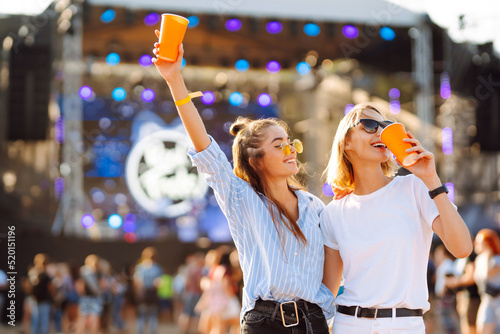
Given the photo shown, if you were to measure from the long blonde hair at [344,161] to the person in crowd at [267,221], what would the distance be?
142 millimetres

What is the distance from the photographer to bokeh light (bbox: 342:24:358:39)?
14.8 metres

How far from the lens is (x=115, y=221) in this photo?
55.0 ft

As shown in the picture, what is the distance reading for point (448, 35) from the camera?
13281mm

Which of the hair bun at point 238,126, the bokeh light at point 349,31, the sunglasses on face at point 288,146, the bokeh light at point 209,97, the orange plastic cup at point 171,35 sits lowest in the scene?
the sunglasses on face at point 288,146

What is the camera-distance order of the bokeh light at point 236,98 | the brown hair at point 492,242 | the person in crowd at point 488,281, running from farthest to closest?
the bokeh light at point 236,98
the brown hair at point 492,242
the person in crowd at point 488,281

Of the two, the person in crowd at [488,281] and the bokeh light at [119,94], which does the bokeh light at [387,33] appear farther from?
the person in crowd at [488,281]

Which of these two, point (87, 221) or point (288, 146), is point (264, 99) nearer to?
point (87, 221)

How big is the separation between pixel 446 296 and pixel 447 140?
688cm

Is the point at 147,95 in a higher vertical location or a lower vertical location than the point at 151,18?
lower

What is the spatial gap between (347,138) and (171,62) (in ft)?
2.31

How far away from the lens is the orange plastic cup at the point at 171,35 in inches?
74.1

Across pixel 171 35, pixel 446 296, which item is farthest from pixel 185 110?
pixel 446 296

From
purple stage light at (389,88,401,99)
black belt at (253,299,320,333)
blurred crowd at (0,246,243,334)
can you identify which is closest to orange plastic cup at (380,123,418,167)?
black belt at (253,299,320,333)

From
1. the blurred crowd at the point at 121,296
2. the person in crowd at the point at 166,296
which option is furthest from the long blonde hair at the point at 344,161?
the person in crowd at the point at 166,296
